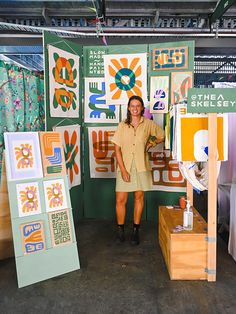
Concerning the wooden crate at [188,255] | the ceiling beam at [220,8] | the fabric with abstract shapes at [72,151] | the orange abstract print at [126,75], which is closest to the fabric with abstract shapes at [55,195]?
the fabric with abstract shapes at [72,151]

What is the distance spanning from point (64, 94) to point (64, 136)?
49 centimetres

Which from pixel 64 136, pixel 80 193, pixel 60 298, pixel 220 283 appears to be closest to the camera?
pixel 60 298

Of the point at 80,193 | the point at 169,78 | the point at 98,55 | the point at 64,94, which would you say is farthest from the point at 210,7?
the point at 80,193

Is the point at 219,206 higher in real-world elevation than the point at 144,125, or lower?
lower

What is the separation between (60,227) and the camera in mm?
2604

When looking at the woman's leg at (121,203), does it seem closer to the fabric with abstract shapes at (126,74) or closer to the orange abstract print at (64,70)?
the fabric with abstract shapes at (126,74)

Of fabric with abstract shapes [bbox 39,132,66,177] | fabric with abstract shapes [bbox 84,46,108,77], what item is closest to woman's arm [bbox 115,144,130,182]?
fabric with abstract shapes [bbox 39,132,66,177]

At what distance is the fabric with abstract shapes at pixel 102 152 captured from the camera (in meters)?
3.92

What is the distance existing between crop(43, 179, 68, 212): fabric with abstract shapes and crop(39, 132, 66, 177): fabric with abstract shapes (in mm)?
82

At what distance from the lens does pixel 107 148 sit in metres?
3.93

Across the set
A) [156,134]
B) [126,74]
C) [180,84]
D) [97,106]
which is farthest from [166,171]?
[126,74]

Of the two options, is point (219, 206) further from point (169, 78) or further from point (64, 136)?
point (64, 136)

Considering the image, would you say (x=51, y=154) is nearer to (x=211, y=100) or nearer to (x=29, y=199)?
(x=29, y=199)

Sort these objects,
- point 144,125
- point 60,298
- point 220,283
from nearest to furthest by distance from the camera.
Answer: point 60,298
point 220,283
point 144,125
